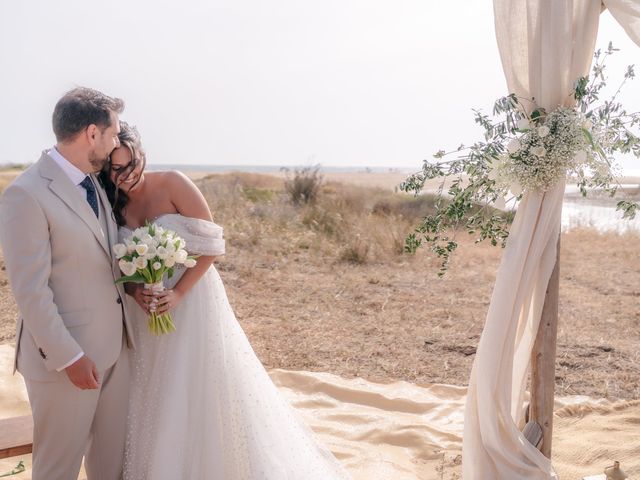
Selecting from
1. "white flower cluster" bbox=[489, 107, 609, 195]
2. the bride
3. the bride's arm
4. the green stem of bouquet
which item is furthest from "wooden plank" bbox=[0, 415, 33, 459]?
"white flower cluster" bbox=[489, 107, 609, 195]

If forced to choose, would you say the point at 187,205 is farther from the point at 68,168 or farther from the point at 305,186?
the point at 305,186

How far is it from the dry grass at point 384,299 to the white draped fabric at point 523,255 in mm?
2314

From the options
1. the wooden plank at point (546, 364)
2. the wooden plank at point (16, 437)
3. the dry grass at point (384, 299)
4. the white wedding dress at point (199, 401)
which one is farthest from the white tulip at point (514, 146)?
the dry grass at point (384, 299)

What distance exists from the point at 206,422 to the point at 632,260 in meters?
9.55

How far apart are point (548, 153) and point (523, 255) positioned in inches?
20.9

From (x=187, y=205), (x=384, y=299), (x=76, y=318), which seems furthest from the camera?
(x=384, y=299)

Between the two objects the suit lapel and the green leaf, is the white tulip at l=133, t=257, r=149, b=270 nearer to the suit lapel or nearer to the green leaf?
the green leaf

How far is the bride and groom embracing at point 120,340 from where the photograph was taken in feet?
9.23

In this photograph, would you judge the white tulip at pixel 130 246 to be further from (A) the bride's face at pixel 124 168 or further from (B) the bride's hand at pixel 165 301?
(A) the bride's face at pixel 124 168

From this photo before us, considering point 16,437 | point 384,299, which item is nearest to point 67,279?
point 16,437

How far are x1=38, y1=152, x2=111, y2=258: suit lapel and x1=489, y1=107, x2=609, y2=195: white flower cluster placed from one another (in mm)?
1949

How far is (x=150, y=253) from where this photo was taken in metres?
3.01

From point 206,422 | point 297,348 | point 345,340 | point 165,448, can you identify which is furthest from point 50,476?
point 345,340

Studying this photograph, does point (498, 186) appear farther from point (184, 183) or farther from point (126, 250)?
point (126, 250)
